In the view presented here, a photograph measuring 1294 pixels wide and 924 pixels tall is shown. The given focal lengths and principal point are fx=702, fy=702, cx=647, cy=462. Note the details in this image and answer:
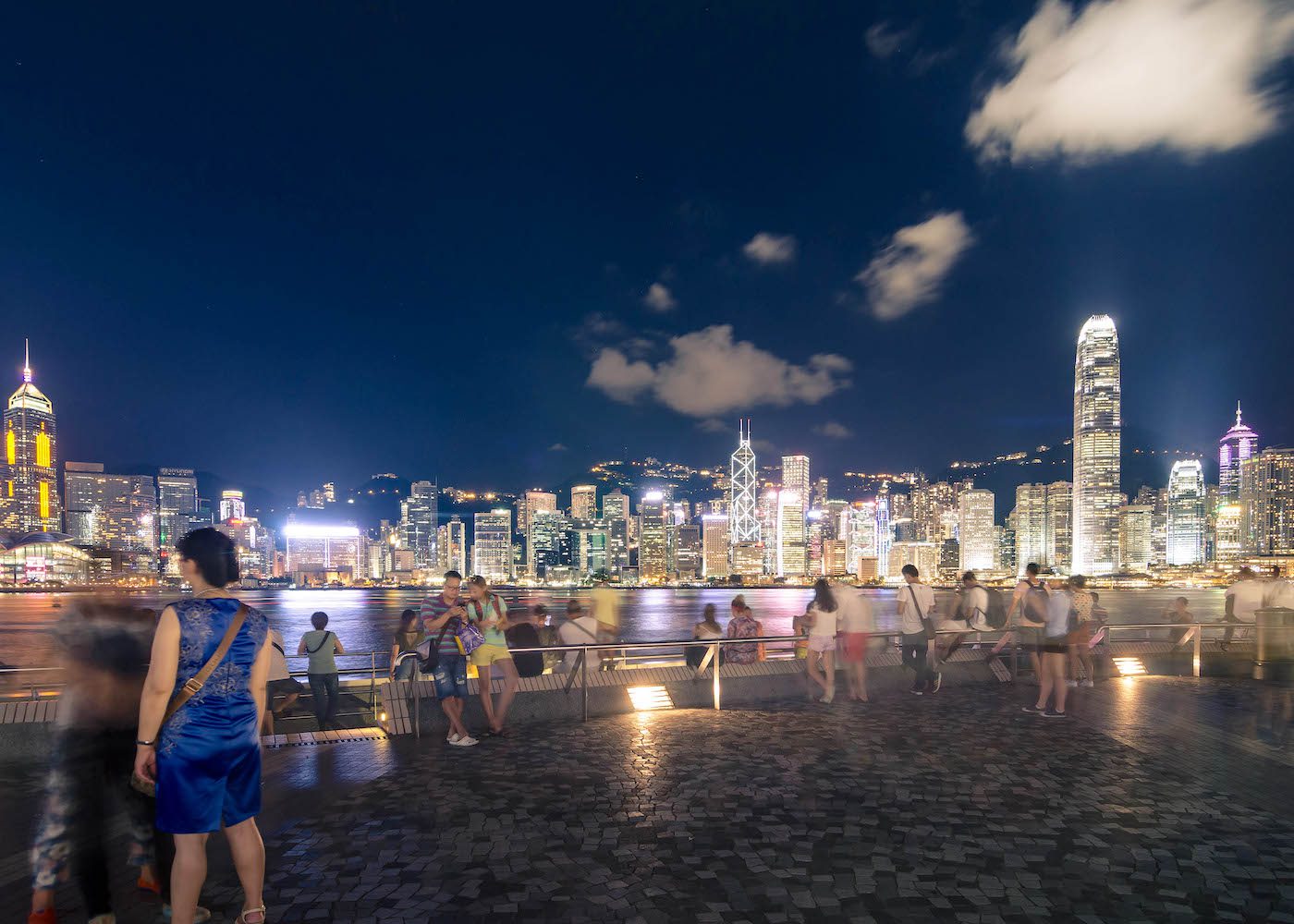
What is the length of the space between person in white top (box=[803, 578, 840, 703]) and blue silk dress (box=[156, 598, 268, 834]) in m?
7.54

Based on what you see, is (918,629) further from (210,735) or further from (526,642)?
(210,735)

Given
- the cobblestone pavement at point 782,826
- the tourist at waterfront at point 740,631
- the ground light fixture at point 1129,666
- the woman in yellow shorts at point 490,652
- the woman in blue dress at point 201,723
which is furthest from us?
the ground light fixture at point 1129,666

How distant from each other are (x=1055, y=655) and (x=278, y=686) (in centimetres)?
1165

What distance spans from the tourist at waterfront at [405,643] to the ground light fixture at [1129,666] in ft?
39.0

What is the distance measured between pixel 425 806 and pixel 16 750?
4806 millimetres

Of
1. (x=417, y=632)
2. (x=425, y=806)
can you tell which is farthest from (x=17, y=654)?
(x=425, y=806)

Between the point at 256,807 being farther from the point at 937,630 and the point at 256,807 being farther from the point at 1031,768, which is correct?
the point at 937,630

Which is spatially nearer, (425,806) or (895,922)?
(895,922)

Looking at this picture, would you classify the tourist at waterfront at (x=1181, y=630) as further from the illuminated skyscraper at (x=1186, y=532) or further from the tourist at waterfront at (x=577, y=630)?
the illuminated skyscraper at (x=1186, y=532)

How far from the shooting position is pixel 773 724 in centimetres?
838

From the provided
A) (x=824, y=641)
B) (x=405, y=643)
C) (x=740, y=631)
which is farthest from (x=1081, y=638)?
(x=405, y=643)

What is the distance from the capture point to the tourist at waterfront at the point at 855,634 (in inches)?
389

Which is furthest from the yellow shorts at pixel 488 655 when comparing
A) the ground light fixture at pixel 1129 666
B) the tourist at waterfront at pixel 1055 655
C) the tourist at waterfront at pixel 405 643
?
the ground light fixture at pixel 1129 666

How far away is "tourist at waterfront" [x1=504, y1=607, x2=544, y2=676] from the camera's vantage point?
9797 millimetres
